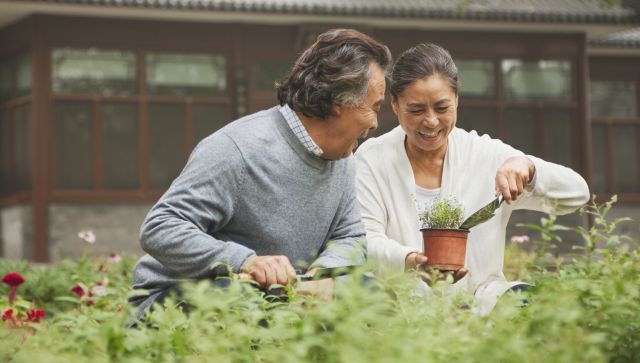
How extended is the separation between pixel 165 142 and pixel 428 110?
976cm

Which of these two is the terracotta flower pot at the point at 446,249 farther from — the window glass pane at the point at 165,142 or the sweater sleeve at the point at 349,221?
the window glass pane at the point at 165,142

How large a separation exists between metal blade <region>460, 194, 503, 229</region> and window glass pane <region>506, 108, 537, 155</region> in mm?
11324

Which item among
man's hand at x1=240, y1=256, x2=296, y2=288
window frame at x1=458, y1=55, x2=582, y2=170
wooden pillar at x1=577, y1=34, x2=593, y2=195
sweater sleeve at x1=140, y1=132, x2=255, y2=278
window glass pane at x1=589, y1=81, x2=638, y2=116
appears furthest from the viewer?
window glass pane at x1=589, y1=81, x2=638, y2=116

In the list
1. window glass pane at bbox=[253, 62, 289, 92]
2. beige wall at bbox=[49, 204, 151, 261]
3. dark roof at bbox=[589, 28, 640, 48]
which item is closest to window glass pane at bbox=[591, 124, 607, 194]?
dark roof at bbox=[589, 28, 640, 48]

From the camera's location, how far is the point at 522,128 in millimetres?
14906

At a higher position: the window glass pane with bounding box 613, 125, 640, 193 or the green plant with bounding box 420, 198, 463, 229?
the window glass pane with bounding box 613, 125, 640, 193

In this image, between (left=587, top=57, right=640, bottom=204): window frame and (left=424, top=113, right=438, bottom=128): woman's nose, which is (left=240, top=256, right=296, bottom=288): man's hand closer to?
(left=424, top=113, right=438, bottom=128): woman's nose

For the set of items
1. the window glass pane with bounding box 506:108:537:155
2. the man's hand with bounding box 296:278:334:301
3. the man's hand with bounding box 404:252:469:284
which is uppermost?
the window glass pane with bounding box 506:108:537:155

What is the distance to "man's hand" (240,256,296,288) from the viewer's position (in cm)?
310

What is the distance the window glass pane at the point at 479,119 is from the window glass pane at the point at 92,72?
14.3ft

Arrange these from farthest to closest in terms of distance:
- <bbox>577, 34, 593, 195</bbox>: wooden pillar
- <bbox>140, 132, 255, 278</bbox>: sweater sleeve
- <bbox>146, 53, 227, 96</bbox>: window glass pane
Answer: <bbox>577, 34, 593, 195</bbox>: wooden pillar, <bbox>146, 53, 227, 96</bbox>: window glass pane, <bbox>140, 132, 255, 278</bbox>: sweater sleeve

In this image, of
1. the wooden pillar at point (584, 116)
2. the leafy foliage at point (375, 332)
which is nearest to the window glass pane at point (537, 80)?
the wooden pillar at point (584, 116)

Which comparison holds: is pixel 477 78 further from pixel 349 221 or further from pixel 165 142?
pixel 349 221

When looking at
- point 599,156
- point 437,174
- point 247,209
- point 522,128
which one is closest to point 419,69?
point 437,174
